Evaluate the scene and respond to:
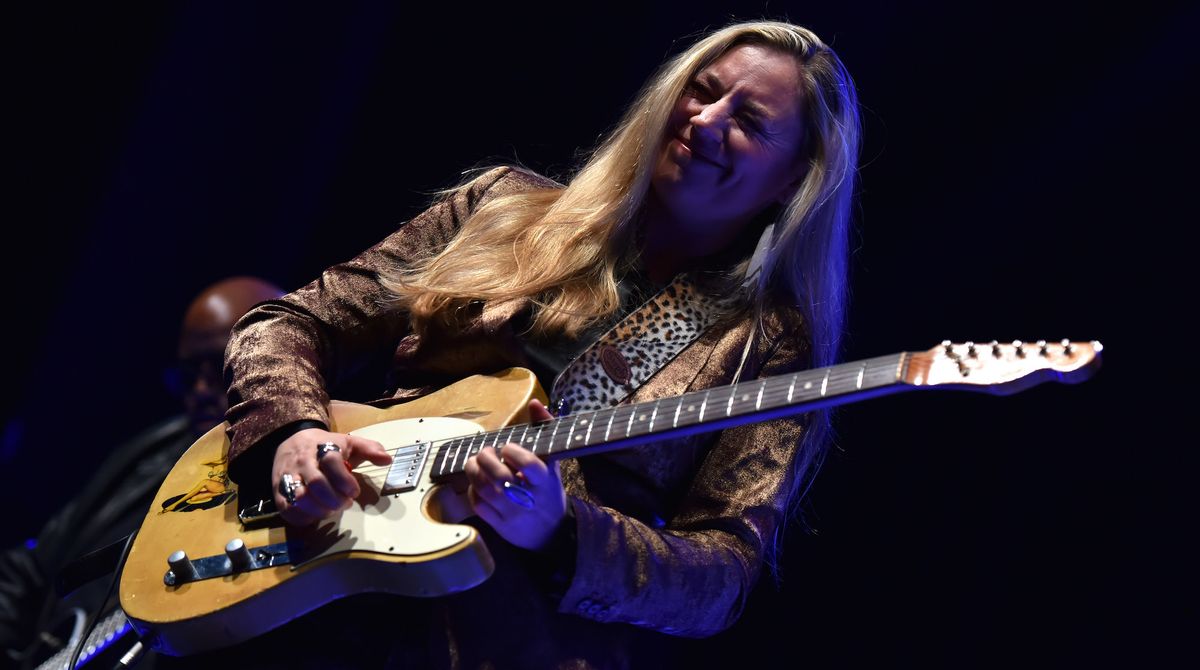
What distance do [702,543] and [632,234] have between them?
80cm

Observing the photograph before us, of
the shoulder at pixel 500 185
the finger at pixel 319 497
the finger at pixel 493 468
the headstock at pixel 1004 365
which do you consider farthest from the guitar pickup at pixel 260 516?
the headstock at pixel 1004 365

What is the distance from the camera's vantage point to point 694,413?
185cm

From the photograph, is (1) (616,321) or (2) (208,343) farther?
(2) (208,343)

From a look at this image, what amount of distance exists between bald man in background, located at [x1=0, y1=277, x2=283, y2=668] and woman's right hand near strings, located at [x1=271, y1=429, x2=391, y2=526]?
85.1 inches

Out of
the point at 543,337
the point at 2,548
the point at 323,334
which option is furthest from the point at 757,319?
the point at 2,548

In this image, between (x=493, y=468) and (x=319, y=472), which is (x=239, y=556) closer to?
(x=319, y=472)

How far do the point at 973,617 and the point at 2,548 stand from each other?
396 centimetres

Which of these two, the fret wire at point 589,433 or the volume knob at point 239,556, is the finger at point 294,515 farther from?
the fret wire at point 589,433

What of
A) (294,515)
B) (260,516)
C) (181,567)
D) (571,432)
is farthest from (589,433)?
(181,567)

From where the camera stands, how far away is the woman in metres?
1.94

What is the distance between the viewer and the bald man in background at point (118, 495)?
12.8ft

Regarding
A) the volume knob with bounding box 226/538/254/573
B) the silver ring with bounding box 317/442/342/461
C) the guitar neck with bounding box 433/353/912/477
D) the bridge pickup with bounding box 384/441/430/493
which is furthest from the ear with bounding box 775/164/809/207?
the volume knob with bounding box 226/538/254/573

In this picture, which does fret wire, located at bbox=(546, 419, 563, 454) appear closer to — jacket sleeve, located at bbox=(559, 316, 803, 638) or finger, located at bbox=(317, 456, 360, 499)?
jacket sleeve, located at bbox=(559, 316, 803, 638)

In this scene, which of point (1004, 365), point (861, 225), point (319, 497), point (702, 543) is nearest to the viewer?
point (1004, 365)
